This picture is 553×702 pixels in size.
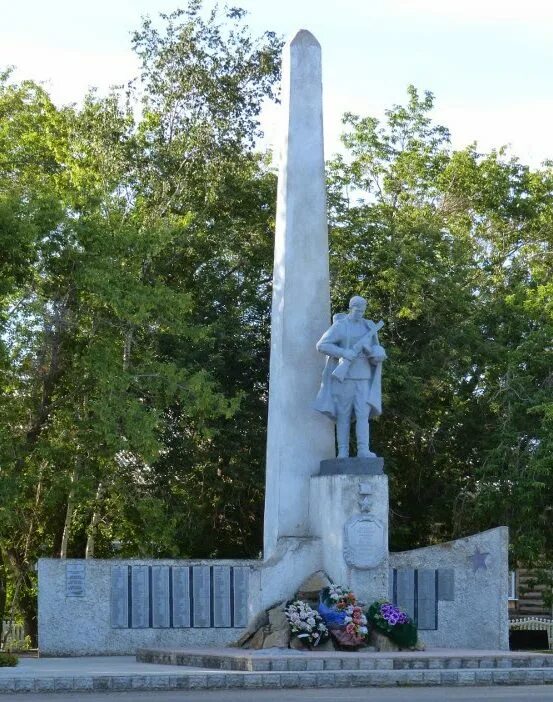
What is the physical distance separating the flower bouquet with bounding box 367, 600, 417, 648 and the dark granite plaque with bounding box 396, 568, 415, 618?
303cm

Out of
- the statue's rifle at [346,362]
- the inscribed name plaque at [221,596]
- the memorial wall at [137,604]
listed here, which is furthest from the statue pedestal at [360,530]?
the inscribed name plaque at [221,596]

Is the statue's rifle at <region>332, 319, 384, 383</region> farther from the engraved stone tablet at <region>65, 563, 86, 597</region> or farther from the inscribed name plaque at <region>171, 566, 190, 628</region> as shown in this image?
the engraved stone tablet at <region>65, 563, 86, 597</region>

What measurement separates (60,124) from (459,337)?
892 cm

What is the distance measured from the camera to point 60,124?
3177 centimetres

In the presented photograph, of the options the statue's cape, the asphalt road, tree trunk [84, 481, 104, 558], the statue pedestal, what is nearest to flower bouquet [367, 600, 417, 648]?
the statue pedestal

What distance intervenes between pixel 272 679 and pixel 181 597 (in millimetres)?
5195

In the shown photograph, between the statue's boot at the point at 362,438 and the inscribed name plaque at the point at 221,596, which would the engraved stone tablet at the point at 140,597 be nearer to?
the inscribed name plaque at the point at 221,596

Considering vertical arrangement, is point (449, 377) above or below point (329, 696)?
above

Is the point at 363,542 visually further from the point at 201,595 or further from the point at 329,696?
the point at 329,696

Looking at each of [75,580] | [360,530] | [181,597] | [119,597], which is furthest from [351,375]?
[75,580]

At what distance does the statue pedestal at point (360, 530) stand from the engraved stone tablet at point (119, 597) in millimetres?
3049

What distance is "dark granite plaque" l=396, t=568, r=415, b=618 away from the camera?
20906mm

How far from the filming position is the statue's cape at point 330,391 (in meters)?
18.9

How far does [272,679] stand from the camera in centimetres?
1531
